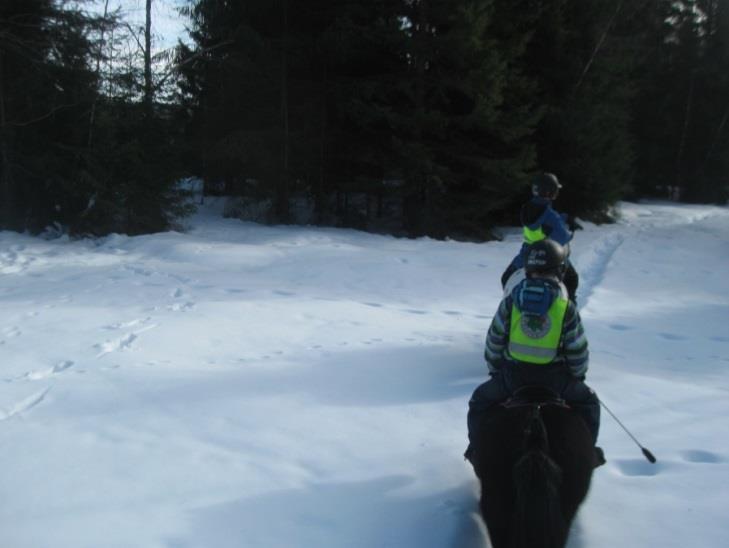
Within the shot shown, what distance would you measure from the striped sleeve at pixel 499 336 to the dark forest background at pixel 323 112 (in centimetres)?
1211

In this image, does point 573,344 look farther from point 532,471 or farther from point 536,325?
point 532,471

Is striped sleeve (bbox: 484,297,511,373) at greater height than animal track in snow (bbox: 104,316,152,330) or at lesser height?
greater

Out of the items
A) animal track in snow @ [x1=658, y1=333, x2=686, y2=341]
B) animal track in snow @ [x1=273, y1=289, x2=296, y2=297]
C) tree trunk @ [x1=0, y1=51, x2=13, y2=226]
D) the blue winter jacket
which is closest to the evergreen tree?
animal track in snow @ [x1=658, y1=333, x2=686, y2=341]

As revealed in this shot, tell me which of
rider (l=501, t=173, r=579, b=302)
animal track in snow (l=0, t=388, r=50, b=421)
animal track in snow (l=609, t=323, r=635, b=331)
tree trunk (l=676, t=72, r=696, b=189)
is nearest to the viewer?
animal track in snow (l=0, t=388, r=50, b=421)

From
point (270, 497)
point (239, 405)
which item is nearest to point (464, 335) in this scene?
point (239, 405)

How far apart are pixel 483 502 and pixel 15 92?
14.7 m

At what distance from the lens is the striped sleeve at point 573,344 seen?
3.19 metres

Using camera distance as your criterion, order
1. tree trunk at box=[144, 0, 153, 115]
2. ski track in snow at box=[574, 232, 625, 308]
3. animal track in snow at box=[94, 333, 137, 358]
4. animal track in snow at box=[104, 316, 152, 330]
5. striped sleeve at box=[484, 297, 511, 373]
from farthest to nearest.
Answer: tree trunk at box=[144, 0, 153, 115]
ski track in snow at box=[574, 232, 625, 308]
animal track in snow at box=[104, 316, 152, 330]
animal track in snow at box=[94, 333, 137, 358]
striped sleeve at box=[484, 297, 511, 373]

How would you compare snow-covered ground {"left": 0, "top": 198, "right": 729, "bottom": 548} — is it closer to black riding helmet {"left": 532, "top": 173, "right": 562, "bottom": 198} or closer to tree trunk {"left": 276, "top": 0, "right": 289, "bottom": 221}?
black riding helmet {"left": 532, "top": 173, "right": 562, "bottom": 198}

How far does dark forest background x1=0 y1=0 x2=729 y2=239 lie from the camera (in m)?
13.9

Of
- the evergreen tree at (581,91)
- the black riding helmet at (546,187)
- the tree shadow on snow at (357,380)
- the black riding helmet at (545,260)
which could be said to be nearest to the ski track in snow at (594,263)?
the evergreen tree at (581,91)

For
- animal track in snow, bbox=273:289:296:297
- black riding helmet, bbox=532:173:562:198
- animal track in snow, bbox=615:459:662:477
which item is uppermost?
black riding helmet, bbox=532:173:562:198

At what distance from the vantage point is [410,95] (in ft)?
51.4

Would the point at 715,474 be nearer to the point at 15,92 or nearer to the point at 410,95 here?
the point at 410,95
